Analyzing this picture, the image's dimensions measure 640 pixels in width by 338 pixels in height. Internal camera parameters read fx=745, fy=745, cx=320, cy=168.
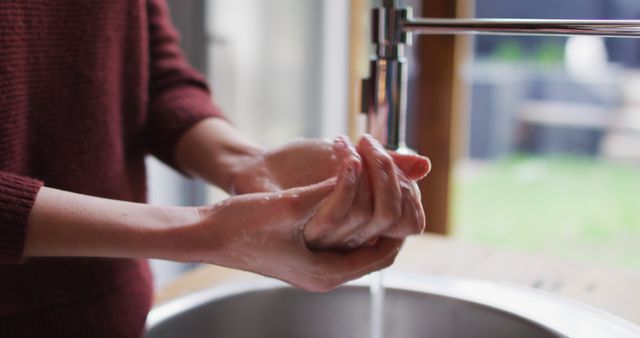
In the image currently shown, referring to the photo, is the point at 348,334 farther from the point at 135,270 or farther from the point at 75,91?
the point at 75,91

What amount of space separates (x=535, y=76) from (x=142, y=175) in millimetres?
3591

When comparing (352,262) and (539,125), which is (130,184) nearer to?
(352,262)

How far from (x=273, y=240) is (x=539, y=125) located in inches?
150

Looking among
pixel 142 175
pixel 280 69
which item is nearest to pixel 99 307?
pixel 142 175

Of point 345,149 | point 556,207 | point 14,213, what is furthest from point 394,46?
point 556,207

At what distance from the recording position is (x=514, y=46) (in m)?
4.22

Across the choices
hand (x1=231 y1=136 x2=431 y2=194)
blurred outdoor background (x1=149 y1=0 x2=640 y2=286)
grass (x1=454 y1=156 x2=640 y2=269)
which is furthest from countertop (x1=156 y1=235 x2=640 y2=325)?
grass (x1=454 y1=156 x2=640 y2=269)

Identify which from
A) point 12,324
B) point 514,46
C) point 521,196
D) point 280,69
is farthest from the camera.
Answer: point 514,46

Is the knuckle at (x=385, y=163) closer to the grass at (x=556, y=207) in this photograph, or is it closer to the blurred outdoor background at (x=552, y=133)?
the grass at (x=556, y=207)

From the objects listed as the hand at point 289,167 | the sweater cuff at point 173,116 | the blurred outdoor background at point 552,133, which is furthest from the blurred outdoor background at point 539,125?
the hand at point 289,167

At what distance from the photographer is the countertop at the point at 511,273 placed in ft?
2.80

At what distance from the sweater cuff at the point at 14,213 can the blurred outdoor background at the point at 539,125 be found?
1742mm

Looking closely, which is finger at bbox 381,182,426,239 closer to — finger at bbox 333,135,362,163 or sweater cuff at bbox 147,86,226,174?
finger at bbox 333,135,362,163

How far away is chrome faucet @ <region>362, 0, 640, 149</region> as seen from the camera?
25.1 inches
